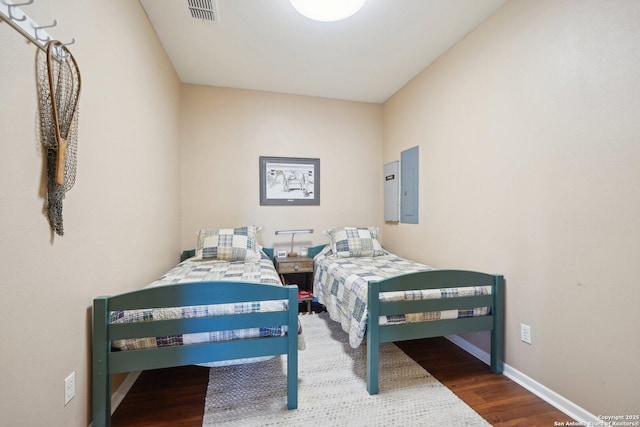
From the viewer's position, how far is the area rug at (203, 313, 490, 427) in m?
1.52

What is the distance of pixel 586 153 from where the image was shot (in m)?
1.50

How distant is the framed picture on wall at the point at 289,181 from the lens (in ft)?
11.1

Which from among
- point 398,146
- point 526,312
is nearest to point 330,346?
point 526,312

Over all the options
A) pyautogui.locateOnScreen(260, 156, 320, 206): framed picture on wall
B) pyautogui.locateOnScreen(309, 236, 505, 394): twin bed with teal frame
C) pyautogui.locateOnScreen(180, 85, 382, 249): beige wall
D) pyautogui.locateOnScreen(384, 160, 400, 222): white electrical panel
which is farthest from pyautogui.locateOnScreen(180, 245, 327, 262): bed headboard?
pyautogui.locateOnScreen(309, 236, 505, 394): twin bed with teal frame

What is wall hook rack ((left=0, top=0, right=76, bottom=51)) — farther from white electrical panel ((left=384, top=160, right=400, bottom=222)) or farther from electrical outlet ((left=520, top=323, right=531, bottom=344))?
white electrical panel ((left=384, top=160, right=400, bottom=222))

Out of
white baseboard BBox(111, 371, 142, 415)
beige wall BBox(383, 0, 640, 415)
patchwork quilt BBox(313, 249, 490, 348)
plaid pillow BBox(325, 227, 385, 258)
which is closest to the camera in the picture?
beige wall BBox(383, 0, 640, 415)

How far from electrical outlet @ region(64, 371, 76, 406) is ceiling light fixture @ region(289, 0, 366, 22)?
7.78 ft

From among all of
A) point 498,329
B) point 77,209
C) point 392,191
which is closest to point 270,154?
point 392,191

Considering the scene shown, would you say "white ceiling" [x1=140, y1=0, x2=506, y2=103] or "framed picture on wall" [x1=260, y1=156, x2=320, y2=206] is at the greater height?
"white ceiling" [x1=140, y1=0, x2=506, y2=103]

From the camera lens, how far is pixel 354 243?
10.2 ft

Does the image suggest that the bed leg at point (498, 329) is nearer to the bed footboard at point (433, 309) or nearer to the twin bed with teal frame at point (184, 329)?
the bed footboard at point (433, 309)

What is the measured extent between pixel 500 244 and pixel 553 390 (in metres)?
0.91

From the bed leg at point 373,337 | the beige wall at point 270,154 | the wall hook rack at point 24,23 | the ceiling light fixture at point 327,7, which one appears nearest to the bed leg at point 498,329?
the bed leg at point 373,337

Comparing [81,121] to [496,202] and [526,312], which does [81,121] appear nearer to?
[496,202]
